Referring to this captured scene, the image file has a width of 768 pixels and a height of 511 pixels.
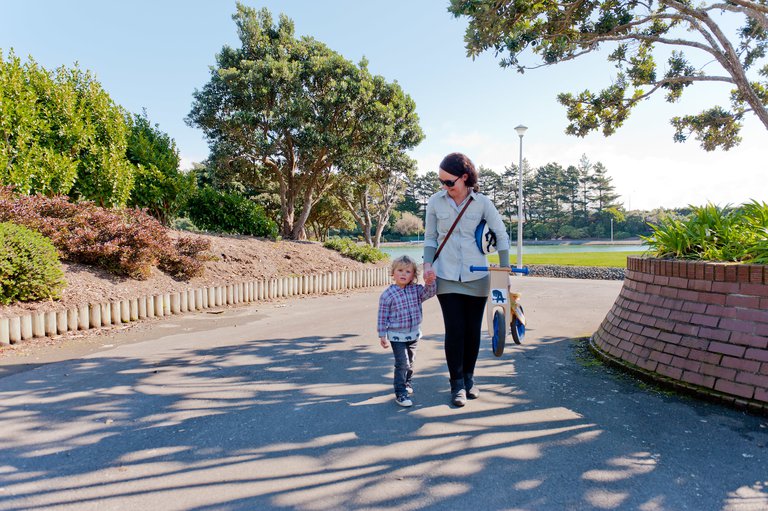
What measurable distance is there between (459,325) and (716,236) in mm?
2976

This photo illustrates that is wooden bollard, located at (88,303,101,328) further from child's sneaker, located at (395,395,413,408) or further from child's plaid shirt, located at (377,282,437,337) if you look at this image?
child's sneaker, located at (395,395,413,408)

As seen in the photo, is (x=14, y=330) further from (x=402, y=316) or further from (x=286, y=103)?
(x=286, y=103)

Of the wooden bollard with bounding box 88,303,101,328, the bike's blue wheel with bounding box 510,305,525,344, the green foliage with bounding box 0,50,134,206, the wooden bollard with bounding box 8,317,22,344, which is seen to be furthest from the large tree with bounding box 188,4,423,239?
the bike's blue wheel with bounding box 510,305,525,344

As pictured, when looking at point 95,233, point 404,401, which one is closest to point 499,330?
point 404,401

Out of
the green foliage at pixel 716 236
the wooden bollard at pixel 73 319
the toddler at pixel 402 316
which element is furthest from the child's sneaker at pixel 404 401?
the wooden bollard at pixel 73 319

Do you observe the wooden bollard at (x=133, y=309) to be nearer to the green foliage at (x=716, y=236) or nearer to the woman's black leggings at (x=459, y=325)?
the woman's black leggings at (x=459, y=325)

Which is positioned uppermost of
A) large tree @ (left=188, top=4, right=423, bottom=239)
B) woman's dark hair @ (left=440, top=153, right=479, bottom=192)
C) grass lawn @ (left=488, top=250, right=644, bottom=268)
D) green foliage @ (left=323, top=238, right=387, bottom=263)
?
large tree @ (left=188, top=4, right=423, bottom=239)

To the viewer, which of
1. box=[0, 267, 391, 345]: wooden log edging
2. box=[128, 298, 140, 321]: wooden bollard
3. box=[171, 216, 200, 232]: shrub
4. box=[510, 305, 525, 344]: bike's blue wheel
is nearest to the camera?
box=[510, 305, 525, 344]: bike's blue wheel

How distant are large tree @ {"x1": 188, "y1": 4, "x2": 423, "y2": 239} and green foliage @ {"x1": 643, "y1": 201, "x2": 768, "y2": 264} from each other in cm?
1489

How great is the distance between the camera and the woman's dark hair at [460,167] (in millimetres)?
3660

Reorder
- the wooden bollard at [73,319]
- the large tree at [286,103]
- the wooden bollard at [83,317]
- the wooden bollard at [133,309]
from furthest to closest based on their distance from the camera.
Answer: the large tree at [286,103] < the wooden bollard at [133,309] < the wooden bollard at [83,317] < the wooden bollard at [73,319]

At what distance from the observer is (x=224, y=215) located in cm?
1647

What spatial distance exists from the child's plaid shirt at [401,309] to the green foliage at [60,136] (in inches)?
381

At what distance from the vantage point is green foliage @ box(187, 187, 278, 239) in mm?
16516
